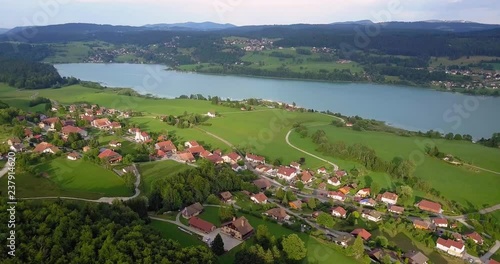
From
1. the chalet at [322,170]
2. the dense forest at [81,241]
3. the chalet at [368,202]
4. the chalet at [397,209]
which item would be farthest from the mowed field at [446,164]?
the dense forest at [81,241]

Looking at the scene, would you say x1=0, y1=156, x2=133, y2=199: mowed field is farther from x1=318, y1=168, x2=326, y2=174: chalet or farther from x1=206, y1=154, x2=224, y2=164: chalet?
x1=318, y1=168, x2=326, y2=174: chalet

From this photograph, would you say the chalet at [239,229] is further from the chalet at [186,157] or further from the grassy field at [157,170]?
the chalet at [186,157]

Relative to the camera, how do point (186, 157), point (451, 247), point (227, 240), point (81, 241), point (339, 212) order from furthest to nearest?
1. point (186, 157)
2. point (339, 212)
3. point (451, 247)
4. point (227, 240)
5. point (81, 241)

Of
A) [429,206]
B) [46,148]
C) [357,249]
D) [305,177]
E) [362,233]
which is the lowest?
[429,206]

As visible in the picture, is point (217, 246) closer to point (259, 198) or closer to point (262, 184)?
point (259, 198)

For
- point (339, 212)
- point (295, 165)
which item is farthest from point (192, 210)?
point (295, 165)

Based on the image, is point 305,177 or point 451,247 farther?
point 305,177
